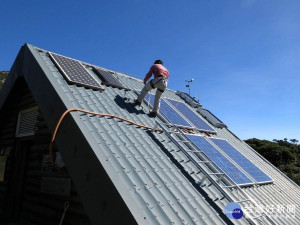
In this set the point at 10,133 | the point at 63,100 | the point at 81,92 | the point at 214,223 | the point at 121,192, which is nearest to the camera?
the point at 121,192

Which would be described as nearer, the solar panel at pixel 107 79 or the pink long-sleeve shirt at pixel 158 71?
the pink long-sleeve shirt at pixel 158 71

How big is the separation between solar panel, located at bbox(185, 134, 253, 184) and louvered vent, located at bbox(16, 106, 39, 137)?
605 centimetres

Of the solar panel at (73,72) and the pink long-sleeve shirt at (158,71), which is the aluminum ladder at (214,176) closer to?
the pink long-sleeve shirt at (158,71)

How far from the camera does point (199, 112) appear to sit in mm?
12180

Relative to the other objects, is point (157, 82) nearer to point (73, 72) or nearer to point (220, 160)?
point (73, 72)

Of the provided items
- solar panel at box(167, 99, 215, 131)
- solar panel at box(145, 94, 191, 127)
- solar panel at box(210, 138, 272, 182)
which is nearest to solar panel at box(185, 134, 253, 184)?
solar panel at box(210, 138, 272, 182)

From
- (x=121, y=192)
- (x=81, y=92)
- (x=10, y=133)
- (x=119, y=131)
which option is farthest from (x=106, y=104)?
(x=10, y=133)

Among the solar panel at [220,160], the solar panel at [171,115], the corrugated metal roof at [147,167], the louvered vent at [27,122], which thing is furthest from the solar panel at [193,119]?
the louvered vent at [27,122]

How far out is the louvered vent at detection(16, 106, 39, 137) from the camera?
8750mm

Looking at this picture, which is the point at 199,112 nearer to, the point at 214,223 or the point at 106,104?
the point at 106,104

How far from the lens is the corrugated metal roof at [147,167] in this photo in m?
3.96

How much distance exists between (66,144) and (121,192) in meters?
1.85

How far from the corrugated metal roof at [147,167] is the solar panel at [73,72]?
0.19 meters

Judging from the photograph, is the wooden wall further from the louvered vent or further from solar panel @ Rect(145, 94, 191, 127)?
solar panel @ Rect(145, 94, 191, 127)
